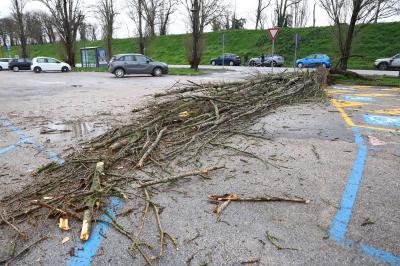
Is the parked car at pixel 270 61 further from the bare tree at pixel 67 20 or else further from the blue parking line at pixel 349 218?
the blue parking line at pixel 349 218

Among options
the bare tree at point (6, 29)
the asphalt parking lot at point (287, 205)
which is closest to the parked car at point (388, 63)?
the asphalt parking lot at point (287, 205)

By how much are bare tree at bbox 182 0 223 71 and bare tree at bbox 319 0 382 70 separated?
1201cm

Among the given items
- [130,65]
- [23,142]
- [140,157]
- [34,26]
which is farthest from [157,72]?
[34,26]

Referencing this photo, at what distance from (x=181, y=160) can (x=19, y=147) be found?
3190 mm

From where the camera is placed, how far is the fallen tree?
346 cm

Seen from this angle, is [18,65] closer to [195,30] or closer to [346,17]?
[195,30]

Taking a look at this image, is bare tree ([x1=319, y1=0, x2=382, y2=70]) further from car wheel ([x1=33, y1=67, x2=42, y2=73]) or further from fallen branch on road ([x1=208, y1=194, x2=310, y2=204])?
car wheel ([x1=33, y1=67, x2=42, y2=73])

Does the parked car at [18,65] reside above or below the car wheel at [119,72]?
above

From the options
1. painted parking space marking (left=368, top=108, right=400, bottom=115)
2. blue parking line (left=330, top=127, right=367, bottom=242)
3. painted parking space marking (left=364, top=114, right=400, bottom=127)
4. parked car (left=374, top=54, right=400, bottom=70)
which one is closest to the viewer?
blue parking line (left=330, top=127, right=367, bottom=242)

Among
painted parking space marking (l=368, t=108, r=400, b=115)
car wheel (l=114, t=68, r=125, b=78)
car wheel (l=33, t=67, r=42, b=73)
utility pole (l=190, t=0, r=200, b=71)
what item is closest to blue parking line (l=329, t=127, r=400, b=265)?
painted parking space marking (l=368, t=108, r=400, b=115)

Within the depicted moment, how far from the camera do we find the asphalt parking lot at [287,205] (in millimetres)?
2777

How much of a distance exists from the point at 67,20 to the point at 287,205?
38.7 meters

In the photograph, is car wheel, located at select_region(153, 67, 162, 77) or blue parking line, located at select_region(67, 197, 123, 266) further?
car wheel, located at select_region(153, 67, 162, 77)

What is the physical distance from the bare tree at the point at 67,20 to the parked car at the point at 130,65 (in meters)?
16.4
